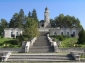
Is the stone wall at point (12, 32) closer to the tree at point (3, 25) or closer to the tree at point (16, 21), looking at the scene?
the tree at point (16, 21)

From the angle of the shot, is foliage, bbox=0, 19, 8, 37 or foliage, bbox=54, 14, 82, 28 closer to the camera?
foliage, bbox=54, 14, 82, 28

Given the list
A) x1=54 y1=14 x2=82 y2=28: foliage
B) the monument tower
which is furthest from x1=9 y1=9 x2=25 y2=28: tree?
x1=54 y1=14 x2=82 y2=28: foliage

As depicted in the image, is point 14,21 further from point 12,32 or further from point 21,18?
point 12,32

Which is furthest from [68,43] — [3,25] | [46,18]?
[3,25]

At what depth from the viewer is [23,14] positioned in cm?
8469

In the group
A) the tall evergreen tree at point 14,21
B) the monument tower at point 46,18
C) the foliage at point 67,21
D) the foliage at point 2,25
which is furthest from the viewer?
the foliage at point 2,25

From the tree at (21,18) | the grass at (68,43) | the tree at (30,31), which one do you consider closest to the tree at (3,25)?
the tree at (21,18)

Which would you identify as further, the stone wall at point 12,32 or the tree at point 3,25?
the tree at point 3,25

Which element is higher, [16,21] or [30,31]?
[16,21]

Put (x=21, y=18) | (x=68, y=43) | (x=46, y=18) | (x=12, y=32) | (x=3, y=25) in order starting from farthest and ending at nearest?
(x=3, y=25) → (x=21, y=18) → (x=46, y=18) → (x=12, y=32) → (x=68, y=43)

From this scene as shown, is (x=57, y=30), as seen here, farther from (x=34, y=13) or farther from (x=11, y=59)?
(x=11, y=59)

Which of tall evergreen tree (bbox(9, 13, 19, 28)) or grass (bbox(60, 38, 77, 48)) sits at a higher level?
tall evergreen tree (bbox(9, 13, 19, 28))

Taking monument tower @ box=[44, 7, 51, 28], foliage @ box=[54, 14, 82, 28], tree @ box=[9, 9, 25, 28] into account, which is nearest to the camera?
monument tower @ box=[44, 7, 51, 28]

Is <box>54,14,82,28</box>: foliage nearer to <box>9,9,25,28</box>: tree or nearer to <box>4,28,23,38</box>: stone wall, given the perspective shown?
<box>9,9,25,28</box>: tree
